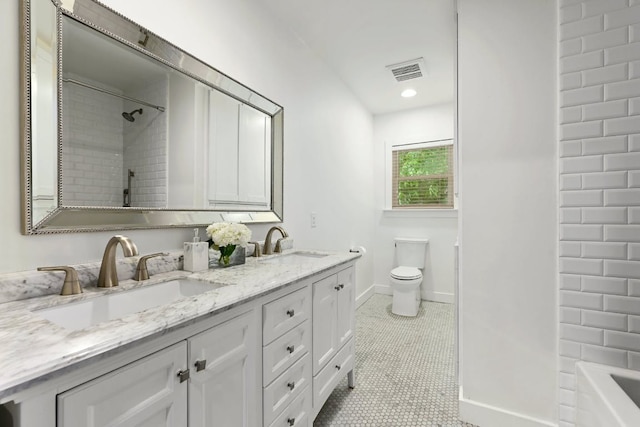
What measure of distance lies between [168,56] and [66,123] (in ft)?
1.89

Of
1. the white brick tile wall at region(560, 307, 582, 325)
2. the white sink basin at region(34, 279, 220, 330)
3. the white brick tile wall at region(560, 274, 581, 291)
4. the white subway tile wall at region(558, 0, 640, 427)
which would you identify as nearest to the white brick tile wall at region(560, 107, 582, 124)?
the white subway tile wall at region(558, 0, 640, 427)

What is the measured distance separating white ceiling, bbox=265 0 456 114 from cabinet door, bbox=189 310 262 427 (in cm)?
212

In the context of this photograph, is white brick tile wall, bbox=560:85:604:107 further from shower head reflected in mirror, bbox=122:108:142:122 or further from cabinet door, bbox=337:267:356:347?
shower head reflected in mirror, bbox=122:108:142:122

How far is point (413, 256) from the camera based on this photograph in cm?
381

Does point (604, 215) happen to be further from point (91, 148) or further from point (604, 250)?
point (91, 148)

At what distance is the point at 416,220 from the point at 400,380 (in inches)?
89.9

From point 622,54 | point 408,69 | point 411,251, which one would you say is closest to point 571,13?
point 622,54

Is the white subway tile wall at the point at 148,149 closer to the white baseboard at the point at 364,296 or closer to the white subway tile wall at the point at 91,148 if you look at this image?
the white subway tile wall at the point at 91,148

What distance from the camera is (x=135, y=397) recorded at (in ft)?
2.31

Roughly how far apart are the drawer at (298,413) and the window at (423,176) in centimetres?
306

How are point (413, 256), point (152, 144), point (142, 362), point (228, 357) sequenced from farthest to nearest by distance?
point (413, 256) < point (152, 144) < point (228, 357) < point (142, 362)

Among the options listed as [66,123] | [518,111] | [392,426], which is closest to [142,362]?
[66,123]

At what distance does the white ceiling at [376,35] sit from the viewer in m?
2.07

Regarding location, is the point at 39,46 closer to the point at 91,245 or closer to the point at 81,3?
the point at 81,3
